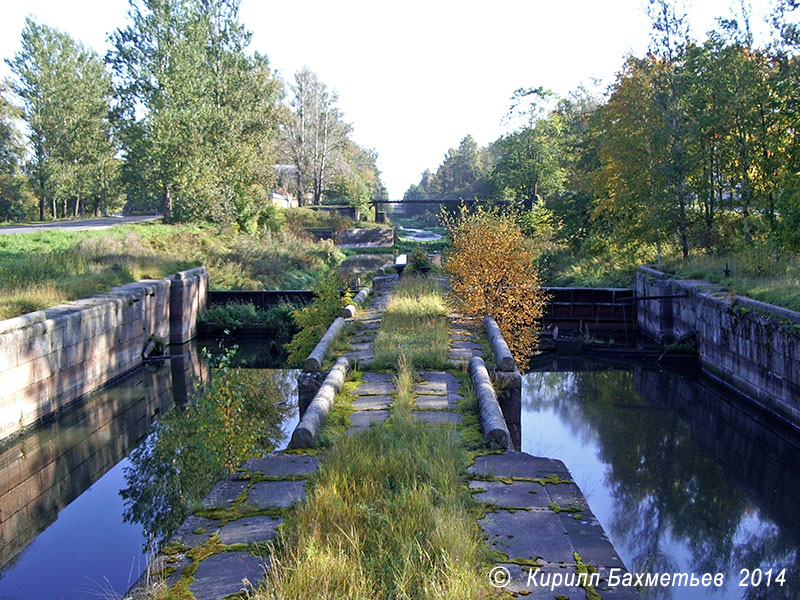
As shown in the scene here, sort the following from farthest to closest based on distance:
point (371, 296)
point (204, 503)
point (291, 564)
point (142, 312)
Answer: point (142, 312) → point (371, 296) → point (204, 503) → point (291, 564)

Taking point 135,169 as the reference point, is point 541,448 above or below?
below

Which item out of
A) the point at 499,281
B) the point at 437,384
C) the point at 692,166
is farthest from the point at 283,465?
the point at 692,166

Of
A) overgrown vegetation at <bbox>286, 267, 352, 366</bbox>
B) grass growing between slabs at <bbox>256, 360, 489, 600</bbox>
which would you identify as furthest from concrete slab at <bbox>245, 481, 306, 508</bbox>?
overgrown vegetation at <bbox>286, 267, 352, 366</bbox>

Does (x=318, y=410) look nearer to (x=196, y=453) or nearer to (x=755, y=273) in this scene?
(x=196, y=453)

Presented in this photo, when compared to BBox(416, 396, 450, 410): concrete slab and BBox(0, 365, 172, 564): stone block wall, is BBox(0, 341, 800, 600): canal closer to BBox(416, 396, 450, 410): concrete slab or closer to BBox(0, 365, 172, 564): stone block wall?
BBox(0, 365, 172, 564): stone block wall

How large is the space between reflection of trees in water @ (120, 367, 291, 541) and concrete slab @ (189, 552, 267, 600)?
2.21 metres

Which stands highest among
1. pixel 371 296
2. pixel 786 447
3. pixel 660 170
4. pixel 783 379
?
pixel 660 170

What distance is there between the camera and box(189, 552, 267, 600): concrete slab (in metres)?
3.92

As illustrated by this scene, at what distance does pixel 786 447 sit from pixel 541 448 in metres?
3.78

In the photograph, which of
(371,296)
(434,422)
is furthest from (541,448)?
(371,296)

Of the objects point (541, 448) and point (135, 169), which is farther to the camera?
point (135, 169)

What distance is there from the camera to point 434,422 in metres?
6.91

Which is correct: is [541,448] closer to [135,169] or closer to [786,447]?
[786,447]
